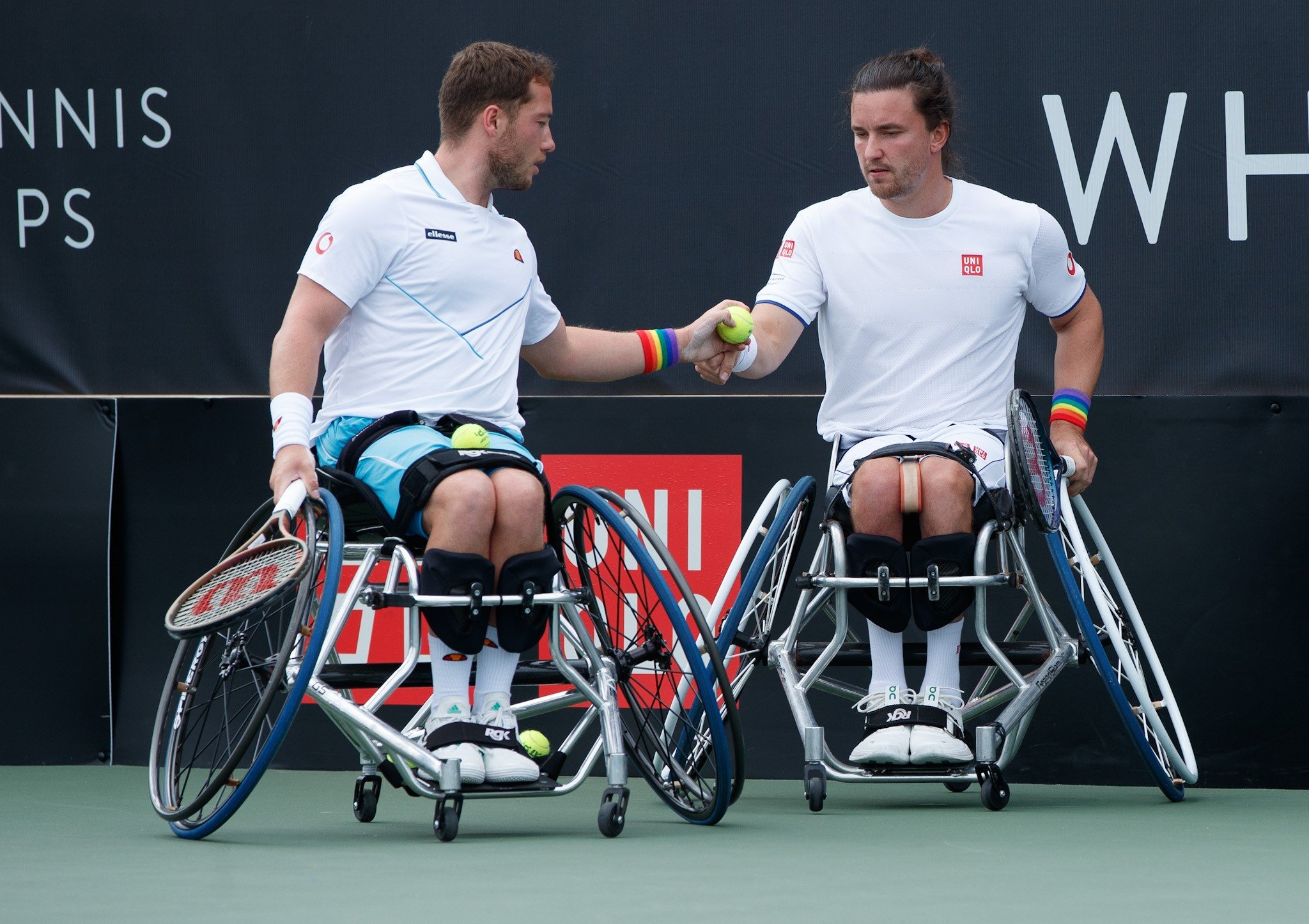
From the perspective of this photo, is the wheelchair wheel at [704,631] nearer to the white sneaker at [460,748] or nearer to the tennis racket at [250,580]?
the white sneaker at [460,748]

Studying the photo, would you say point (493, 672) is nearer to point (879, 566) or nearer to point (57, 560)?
point (879, 566)

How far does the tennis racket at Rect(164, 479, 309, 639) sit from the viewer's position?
100 inches

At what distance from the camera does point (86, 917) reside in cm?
212

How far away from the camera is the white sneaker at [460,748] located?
9.28 ft

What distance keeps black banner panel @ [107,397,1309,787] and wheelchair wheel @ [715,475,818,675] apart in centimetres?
36

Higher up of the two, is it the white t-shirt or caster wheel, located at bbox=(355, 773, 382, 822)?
the white t-shirt

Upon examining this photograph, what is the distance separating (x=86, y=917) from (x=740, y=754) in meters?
1.17

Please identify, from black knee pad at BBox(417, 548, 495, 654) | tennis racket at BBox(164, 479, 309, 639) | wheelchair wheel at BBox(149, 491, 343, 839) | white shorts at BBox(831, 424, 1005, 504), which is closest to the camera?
tennis racket at BBox(164, 479, 309, 639)

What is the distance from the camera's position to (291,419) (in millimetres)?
2969

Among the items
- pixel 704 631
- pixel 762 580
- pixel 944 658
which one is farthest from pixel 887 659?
pixel 704 631

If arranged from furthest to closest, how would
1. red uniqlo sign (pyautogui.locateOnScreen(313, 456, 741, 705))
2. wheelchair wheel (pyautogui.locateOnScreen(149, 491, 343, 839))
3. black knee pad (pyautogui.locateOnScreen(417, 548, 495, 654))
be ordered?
red uniqlo sign (pyautogui.locateOnScreen(313, 456, 741, 705)), black knee pad (pyautogui.locateOnScreen(417, 548, 495, 654)), wheelchair wheel (pyautogui.locateOnScreen(149, 491, 343, 839))

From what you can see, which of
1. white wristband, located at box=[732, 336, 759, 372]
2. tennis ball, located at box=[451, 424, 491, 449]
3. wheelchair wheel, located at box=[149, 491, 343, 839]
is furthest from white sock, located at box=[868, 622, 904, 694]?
wheelchair wheel, located at box=[149, 491, 343, 839]

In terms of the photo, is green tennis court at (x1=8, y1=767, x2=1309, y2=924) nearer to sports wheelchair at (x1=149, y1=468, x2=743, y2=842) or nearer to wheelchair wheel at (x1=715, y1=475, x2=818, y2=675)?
sports wheelchair at (x1=149, y1=468, x2=743, y2=842)

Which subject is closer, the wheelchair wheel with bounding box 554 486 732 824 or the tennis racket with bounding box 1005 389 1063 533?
the wheelchair wheel with bounding box 554 486 732 824
